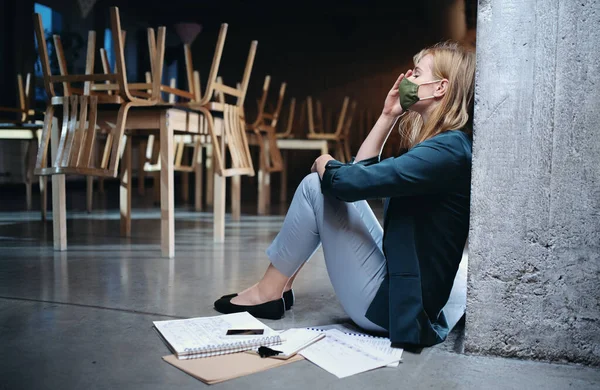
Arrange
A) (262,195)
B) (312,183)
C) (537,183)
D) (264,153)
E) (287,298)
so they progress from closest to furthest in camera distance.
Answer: (537,183) < (312,183) < (287,298) < (262,195) < (264,153)

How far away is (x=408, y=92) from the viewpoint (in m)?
1.52

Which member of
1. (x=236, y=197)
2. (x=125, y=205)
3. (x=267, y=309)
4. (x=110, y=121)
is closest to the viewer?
(x=267, y=309)

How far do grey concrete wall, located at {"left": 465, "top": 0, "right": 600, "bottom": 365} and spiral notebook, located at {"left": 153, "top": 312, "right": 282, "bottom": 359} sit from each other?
517mm

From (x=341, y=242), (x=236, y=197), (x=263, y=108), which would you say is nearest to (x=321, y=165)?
(x=341, y=242)

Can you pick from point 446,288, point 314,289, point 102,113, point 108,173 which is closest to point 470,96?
point 446,288

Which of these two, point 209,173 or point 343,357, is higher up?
point 209,173

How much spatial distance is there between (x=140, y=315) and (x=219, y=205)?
4.56 feet

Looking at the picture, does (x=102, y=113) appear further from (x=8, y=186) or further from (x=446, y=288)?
(x=8, y=186)

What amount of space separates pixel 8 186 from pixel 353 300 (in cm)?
560

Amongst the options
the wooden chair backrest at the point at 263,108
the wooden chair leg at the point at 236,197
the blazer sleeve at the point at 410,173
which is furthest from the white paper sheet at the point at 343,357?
the wooden chair backrest at the point at 263,108

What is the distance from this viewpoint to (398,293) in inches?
56.2

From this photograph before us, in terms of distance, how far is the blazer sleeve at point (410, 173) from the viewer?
1.39 metres

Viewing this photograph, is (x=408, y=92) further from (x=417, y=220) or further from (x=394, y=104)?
(x=417, y=220)

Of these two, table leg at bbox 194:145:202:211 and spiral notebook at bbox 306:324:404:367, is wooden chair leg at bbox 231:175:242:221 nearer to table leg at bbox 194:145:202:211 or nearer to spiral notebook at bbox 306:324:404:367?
table leg at bbox 194:145:202:211
